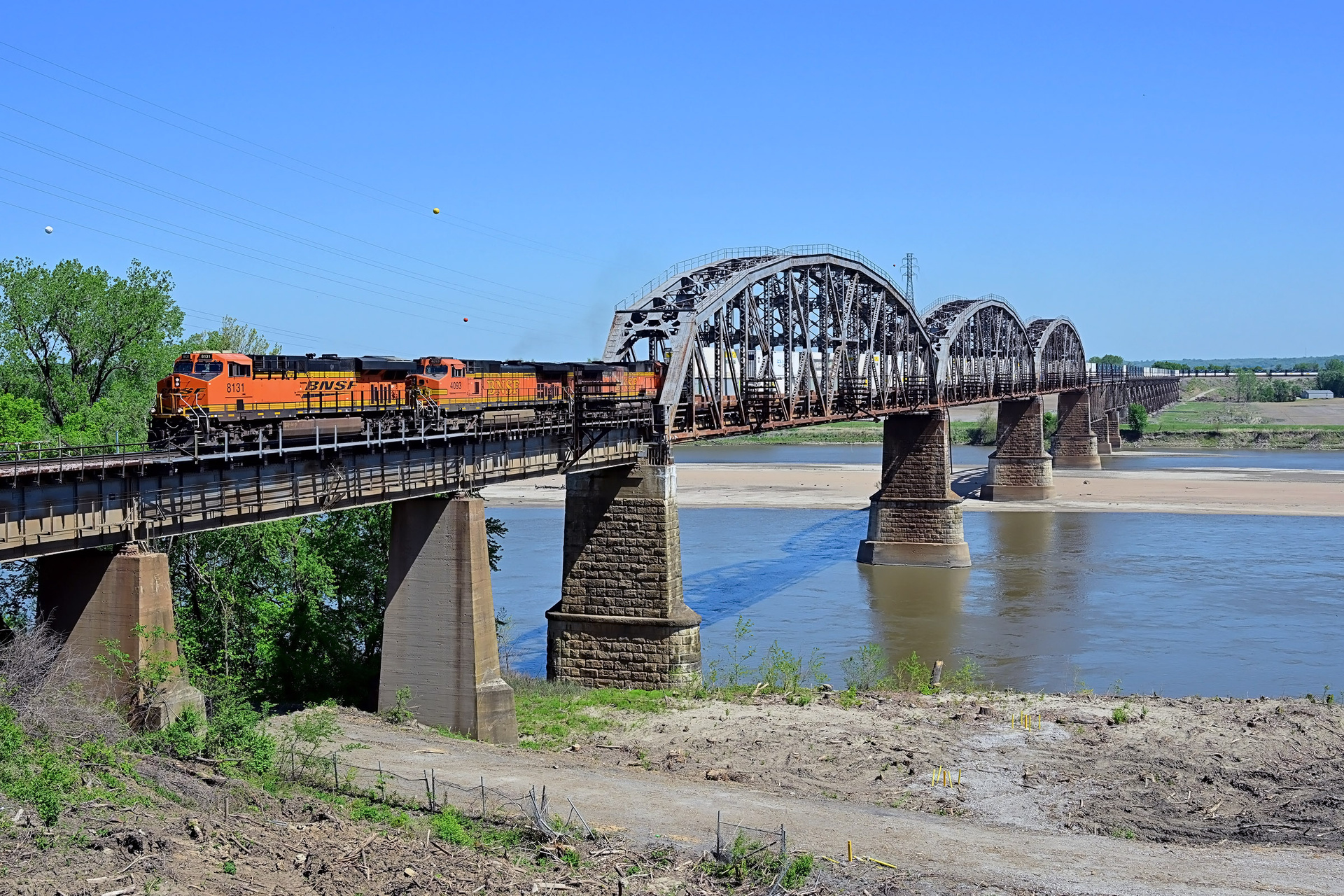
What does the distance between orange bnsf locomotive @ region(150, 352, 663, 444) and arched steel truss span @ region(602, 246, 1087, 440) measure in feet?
6.05

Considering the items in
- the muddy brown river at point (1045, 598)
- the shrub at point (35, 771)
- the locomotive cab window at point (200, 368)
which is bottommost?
the muddy brown river at point (1045, 598)

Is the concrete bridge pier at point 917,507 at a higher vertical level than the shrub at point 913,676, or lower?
higher

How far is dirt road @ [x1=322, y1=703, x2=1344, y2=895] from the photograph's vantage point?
1781 centimetres

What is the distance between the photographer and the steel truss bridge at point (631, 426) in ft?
70.8

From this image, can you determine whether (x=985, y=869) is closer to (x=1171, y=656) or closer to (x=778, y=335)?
(x=1171, y=656)

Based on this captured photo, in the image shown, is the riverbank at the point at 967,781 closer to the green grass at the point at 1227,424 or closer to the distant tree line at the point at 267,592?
the distant tree line at the point at 267,592

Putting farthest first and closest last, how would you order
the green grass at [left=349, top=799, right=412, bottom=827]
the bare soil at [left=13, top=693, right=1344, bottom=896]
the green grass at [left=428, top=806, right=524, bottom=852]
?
the green grass at [left=349, top=799, right=412, bottom=827] < the green grass at [left=428, top=806, right=524, bottom=852] < the bare soil at [left=13, top=693, right=1344, bottom=896]

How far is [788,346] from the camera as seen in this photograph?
Answer: 2175 inches

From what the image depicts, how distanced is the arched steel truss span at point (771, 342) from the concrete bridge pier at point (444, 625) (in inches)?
460

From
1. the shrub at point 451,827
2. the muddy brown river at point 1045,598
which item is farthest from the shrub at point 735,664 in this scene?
the shrub at point 451,827

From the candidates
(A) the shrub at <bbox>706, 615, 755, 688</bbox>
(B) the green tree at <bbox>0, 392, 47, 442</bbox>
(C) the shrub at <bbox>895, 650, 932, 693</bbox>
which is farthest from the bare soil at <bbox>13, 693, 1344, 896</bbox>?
(B) the green tree at <bbox>0, 392, 47, 442</bbox>

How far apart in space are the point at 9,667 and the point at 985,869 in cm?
1477

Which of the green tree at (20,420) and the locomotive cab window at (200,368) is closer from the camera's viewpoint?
the locomotive cab window at (200,368)

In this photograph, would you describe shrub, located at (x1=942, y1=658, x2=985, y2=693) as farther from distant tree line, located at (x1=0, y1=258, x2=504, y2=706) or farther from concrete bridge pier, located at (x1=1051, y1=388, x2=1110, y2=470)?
concrete bridge pier, located at (x1=1051, y1=388, x2=1110, y2=470)
